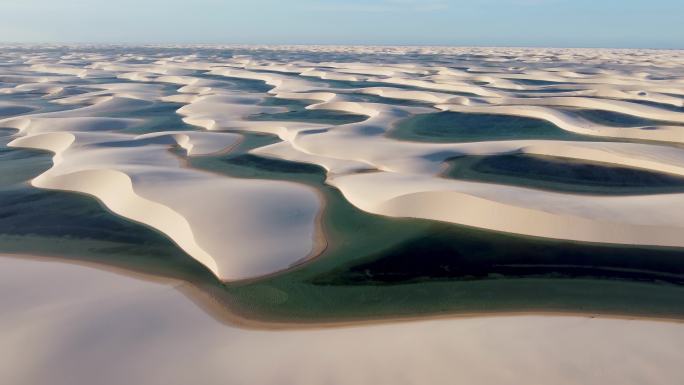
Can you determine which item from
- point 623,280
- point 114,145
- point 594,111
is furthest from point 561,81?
point 623,280

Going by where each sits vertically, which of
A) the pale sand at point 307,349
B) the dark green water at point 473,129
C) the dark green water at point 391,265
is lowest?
the dark green water at point 473,129

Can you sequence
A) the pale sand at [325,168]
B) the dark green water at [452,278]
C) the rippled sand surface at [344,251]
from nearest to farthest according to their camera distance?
the rippled sand surface at [344,251], the dark green water at [452,278], the pale sand at [325,168]

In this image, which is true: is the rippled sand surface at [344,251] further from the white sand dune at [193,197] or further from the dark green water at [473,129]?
the dark green water at [473,129]

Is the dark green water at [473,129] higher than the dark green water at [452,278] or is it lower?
lower

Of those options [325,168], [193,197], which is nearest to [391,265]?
[193,197]

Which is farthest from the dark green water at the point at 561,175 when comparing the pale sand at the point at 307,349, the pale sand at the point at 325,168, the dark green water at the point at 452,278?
the pale sand at the point at 307,349

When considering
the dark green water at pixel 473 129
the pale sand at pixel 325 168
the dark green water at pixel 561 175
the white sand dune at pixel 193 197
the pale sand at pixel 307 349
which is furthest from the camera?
the dark green water at pixel 473 129

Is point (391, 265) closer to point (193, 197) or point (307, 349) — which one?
point (307, 349)

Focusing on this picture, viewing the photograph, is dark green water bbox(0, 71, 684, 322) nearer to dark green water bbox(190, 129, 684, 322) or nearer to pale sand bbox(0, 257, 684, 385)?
dark green water bbox(190, 129, 684, 322)

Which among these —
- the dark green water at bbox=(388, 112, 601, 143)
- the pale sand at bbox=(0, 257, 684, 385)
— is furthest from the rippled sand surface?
the dark green water at bbox=(388, 112, 601, 143)

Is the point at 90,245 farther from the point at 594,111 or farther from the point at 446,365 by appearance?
the point at 594,111
